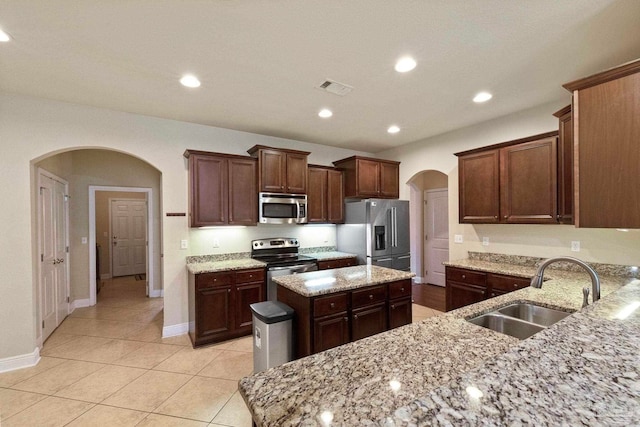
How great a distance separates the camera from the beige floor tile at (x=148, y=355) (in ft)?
A: 9.66

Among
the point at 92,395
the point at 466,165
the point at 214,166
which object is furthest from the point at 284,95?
the point at 92,395

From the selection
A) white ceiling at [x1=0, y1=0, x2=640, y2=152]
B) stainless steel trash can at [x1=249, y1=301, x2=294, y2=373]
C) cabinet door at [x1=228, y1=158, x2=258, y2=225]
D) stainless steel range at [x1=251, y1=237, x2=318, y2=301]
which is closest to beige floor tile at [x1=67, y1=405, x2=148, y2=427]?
stainless steel trash can at [x1=249, y1=301, x2=294, y2=373]

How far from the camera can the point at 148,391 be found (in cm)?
248

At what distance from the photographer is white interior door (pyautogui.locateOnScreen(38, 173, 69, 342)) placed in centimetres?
339

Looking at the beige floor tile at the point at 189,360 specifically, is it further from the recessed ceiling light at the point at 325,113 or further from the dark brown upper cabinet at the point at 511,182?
the dark brown upper cabinet at the point at 511,182

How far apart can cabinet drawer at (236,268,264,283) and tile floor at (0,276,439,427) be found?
2.41 feet

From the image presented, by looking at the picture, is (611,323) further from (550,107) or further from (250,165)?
(250,165)

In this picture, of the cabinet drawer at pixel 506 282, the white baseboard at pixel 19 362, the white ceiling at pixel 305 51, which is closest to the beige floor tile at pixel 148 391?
the white baseboard at pixel 19 362

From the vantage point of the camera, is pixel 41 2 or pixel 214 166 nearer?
pixel 41 2

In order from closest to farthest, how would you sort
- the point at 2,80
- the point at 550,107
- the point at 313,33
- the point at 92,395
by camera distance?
1. the point at 313,33
2. the point at 92,395
3. the point at 2,80
4. the point at 550,107

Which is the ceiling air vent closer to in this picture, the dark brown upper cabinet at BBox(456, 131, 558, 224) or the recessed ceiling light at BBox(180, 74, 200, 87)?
the recessed ceiling light at BBox(180, 74, 200, 87)

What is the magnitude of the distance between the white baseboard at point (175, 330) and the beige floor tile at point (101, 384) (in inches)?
29.3

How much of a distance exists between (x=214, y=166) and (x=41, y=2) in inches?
85.2

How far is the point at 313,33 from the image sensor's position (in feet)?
6.57
